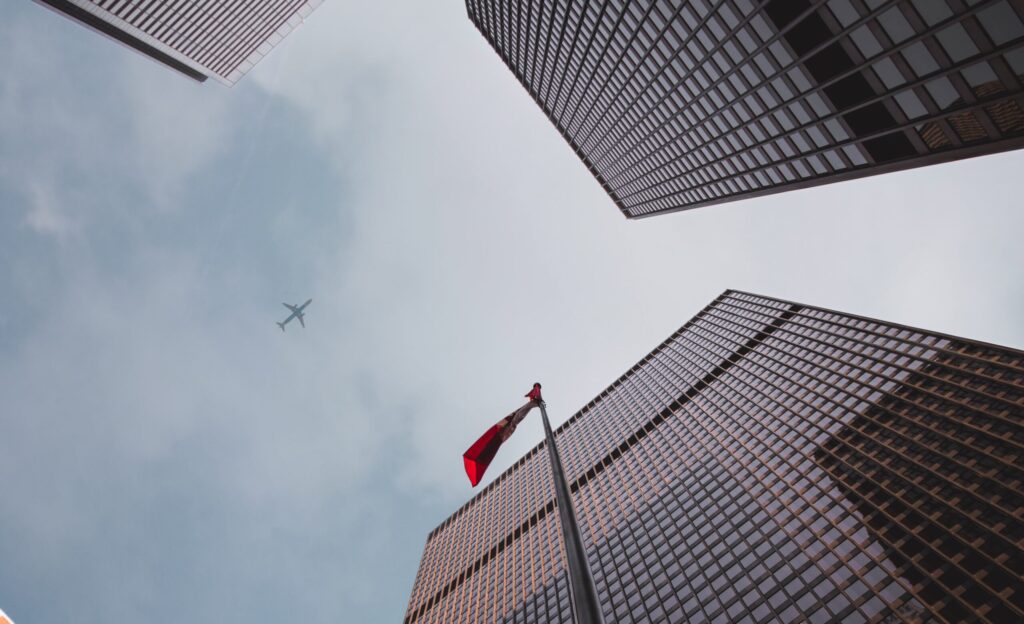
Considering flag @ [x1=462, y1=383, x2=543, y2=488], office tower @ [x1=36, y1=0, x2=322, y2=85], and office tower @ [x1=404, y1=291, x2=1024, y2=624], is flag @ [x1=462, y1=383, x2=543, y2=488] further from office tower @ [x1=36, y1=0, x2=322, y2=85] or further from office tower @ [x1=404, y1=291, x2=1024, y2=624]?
office tower @ [x1=36, y1=0, x2=322, y2=85]

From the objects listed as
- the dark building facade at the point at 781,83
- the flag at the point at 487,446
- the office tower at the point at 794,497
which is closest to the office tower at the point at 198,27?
the dark building facade at the point at 781,83

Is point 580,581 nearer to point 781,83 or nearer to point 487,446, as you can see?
point 487,446

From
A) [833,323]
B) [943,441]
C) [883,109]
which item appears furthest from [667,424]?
[883,109]

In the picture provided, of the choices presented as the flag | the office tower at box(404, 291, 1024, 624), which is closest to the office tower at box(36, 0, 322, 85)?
the flag

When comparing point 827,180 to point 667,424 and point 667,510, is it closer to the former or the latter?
point 667,510

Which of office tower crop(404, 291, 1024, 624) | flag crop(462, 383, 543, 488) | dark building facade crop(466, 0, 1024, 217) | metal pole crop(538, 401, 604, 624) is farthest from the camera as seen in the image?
office tower crop(404, 291, 1024, 624)

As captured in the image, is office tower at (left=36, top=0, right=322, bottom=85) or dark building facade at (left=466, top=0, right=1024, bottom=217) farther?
office tower at (left=36, top=0, right=322, bottom=85)

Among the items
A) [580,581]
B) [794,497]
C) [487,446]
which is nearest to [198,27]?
[487,446]

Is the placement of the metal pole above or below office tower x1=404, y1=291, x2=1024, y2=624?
above
